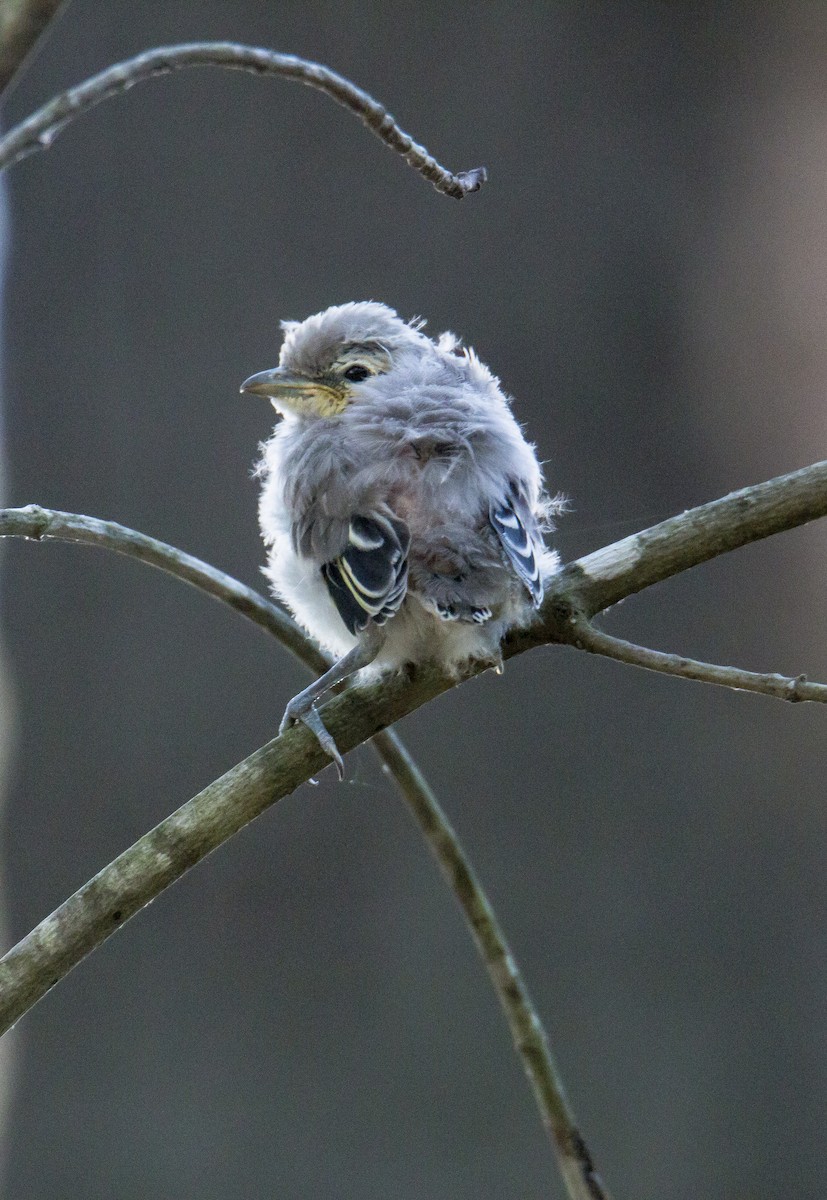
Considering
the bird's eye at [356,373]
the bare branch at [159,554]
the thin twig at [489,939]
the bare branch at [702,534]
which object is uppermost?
the bird's eye at [356,373]

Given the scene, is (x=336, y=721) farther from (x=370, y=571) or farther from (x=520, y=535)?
(x=520, y=535)

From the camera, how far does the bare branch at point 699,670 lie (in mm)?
1001

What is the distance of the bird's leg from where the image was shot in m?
1.04

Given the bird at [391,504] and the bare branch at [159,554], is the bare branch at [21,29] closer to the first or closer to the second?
the bare branch at [159,554]

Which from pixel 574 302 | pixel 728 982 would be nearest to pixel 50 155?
pixel 574 302

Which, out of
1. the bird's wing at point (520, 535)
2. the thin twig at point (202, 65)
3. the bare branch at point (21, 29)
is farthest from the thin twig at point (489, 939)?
the bare branch at point (21, 29)

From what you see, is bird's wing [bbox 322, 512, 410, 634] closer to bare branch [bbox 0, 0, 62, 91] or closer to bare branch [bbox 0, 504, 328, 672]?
bare branch [bbox 0, 504, 328, 672]

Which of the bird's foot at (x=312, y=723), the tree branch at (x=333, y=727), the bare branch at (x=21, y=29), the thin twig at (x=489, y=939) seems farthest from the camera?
the thin twig at (x=489, y=939)

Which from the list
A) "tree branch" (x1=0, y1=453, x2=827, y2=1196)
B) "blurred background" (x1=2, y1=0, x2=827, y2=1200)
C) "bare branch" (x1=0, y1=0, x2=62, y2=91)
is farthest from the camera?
"blurred background" (x1=2, y1=0, x2=827, y2=1200)

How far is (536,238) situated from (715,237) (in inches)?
17.3

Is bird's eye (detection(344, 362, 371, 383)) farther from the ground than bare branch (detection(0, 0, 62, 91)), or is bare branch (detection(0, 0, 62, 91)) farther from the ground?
bird's eye (detection(344, 362, 371, 383))

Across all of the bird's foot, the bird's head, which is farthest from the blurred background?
the bird's foot

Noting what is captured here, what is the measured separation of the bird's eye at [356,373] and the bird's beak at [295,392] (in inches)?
1.2

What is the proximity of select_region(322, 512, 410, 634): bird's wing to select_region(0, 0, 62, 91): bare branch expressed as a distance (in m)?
0.58
